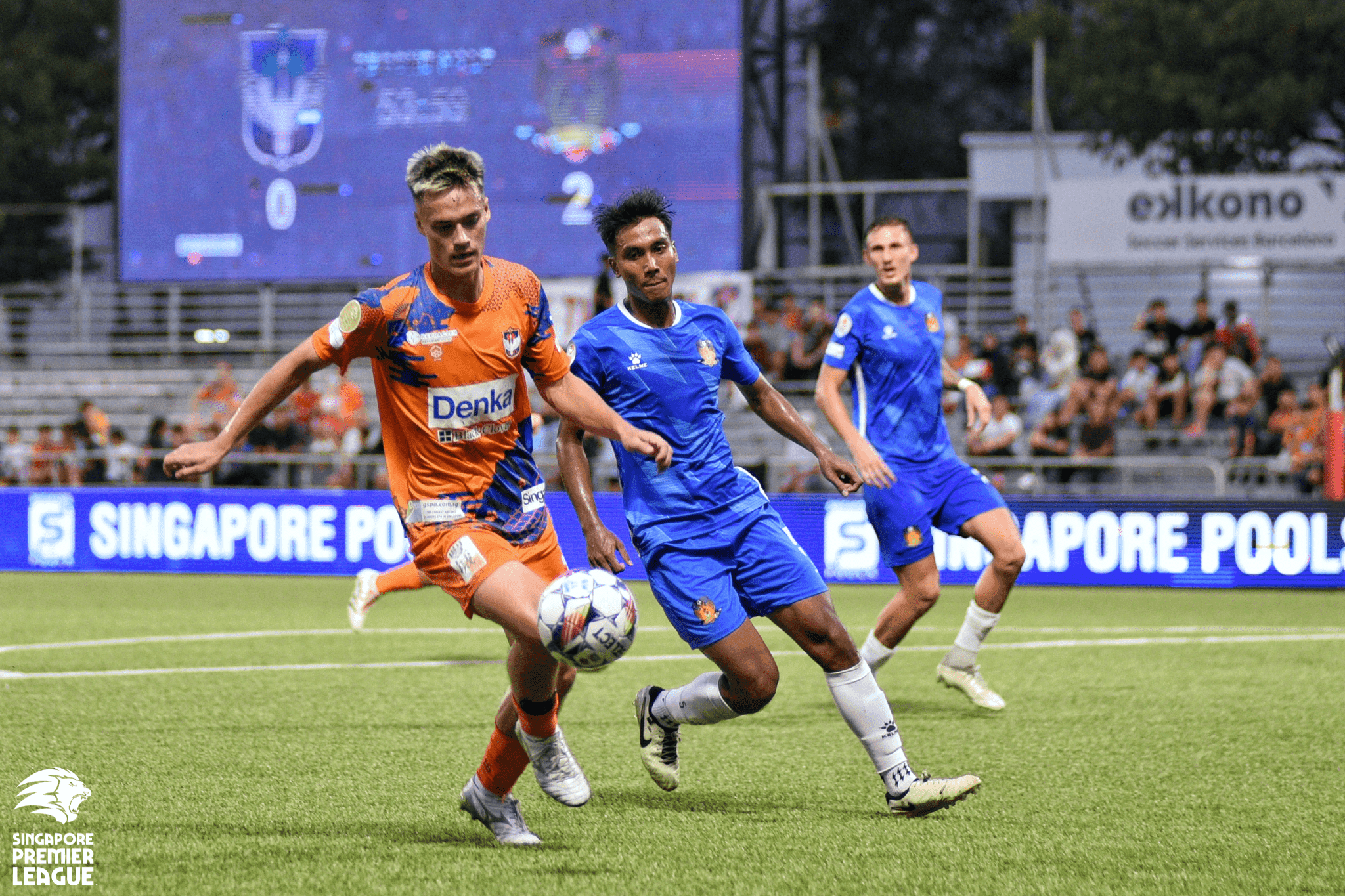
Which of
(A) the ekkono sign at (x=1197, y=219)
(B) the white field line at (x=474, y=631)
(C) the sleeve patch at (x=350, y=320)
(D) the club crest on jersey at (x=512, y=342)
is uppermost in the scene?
(A) the ekkono sign at (x=1197, y=219)

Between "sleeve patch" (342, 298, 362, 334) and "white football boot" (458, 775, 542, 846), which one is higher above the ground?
"sleeve patch" (342, 298, 362, 334)

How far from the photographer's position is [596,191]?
67.3 feet

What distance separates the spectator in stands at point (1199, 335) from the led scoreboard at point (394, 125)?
5.93 meters

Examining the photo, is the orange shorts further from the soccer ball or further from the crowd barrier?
the crowd barrier

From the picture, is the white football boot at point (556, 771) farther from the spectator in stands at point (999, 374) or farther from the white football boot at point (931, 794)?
the spectator in stands at point (999, 374)

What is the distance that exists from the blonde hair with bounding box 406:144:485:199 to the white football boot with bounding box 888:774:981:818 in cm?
254

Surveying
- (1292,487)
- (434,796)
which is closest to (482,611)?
(434,796)

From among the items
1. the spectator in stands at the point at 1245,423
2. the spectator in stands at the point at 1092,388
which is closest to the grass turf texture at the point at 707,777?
the spectator in stands at the point at 1245,423

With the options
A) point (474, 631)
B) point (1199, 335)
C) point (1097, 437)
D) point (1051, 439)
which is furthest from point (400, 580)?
point (1199, 335)

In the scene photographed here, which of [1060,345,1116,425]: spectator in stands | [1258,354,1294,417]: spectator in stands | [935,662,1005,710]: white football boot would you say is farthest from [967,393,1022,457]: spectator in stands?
[935,662,1005,710]: white football boot

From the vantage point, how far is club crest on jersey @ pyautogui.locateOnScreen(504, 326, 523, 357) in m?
5.18

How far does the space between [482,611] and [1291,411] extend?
14.4 m

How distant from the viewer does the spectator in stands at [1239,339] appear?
19250mm

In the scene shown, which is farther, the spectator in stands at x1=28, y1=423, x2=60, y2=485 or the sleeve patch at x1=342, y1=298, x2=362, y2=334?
the spectator in stands at x1=28, y1=423, x2=60, y2=485
